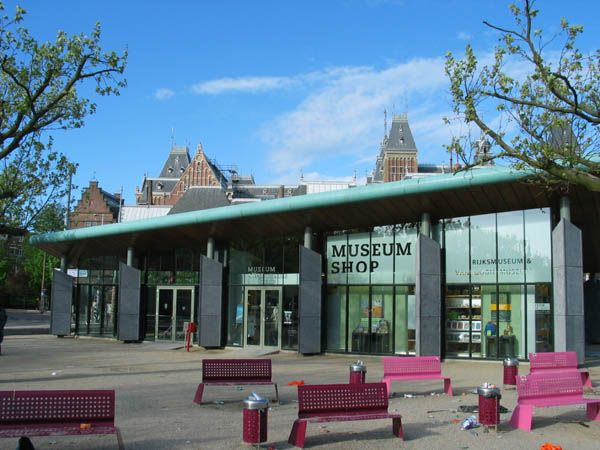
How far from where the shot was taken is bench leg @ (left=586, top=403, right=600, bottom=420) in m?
9.10

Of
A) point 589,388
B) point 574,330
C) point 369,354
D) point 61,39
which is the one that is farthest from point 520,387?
point 61,39

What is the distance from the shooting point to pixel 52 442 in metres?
7.70

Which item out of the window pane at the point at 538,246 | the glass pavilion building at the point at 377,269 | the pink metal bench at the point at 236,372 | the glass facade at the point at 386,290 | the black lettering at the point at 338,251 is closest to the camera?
the pink metal bench at the point at 236,372

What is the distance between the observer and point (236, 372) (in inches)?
427

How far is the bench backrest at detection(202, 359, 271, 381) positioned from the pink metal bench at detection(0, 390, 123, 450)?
11.8 feet

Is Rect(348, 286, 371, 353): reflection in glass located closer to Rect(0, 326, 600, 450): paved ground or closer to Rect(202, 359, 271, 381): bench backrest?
Rect(0, 326, 600, 450): paved ground

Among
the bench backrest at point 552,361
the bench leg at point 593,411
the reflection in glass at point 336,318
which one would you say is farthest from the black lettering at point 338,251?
the bench leg at point 593,411

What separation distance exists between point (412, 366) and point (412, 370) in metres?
0.08

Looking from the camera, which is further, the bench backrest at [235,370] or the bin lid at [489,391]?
the bench backrest at [235,370]

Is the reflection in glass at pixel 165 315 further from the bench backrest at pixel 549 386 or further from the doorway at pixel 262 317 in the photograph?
the bench backrest at pixel 549 386

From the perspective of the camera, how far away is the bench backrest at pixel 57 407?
6914 millimetres

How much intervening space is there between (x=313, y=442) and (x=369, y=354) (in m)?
12.4

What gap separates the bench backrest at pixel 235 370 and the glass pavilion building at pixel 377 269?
25.7 ft

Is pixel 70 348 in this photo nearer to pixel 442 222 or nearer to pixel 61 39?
pixel 61 39
